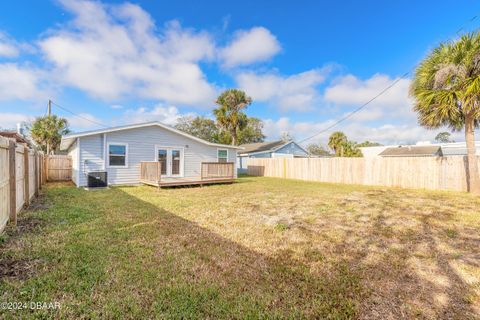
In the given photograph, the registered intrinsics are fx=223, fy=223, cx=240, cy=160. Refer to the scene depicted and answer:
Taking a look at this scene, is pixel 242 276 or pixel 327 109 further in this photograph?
pixel 327 109

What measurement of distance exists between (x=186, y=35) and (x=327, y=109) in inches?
848

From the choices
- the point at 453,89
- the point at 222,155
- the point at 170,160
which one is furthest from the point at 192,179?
the point at 453,89

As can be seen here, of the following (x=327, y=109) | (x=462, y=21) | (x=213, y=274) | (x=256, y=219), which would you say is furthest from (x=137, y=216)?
(x=327, y=109)

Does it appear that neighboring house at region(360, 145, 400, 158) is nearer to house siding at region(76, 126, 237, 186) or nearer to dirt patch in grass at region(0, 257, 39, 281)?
house siding at region(76, 126, 237, 186)

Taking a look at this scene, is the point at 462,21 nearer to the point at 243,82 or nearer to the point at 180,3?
the point at 180,3

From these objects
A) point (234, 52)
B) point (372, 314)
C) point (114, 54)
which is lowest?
point (372, 314)

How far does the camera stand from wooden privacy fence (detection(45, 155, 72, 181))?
13855mm

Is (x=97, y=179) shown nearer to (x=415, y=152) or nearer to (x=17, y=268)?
(x=17, y=268)

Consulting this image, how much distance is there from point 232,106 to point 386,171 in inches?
560

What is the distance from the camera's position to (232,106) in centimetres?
2186

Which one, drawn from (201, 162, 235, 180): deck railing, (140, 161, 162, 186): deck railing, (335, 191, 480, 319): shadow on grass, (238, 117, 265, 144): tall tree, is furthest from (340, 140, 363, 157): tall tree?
(335, 191, 480, 319): shadow on grass

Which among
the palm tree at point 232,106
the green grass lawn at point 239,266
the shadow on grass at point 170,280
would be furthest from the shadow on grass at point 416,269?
the palm tree at point 232,106

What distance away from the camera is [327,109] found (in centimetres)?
2872

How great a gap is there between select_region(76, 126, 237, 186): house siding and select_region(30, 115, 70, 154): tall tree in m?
14.8
